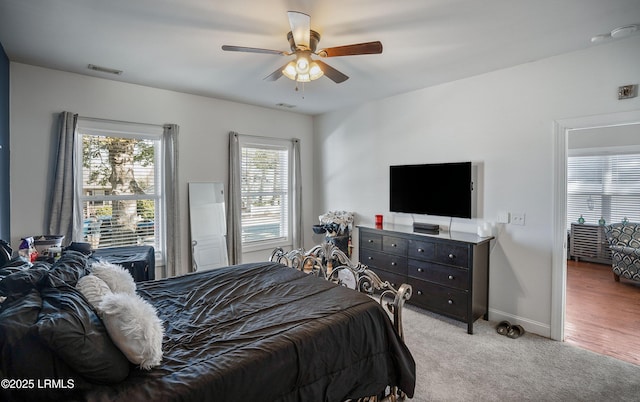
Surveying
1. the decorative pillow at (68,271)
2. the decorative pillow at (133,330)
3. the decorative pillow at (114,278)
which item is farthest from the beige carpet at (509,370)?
the decorative pillow at (68,271)

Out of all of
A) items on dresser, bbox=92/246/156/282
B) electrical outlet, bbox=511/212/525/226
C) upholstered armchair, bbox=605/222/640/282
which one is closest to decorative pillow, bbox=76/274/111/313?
items on dresser, bbox=92/246/156/282

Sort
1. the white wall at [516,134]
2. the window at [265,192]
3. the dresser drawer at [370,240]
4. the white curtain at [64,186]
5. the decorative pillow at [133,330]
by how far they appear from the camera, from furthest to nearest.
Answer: the window at [265,192], the dresser drawer at [370,240], the white curtain at [64,186], the white wall at [516,134], the decorative pillow at [133,330]

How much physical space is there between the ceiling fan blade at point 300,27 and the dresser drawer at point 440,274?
256cm

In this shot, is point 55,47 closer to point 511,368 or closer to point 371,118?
point 371,118

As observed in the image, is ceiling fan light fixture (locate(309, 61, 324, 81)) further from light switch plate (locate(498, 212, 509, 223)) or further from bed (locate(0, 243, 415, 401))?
light switch plate (locate(498, 212, 509, 223))

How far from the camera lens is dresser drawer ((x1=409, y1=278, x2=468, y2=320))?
316 cm

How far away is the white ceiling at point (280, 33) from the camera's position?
2154 mm

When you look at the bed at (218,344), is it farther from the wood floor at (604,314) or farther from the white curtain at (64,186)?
the wood floor at (604,314)

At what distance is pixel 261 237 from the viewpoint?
5.07 m

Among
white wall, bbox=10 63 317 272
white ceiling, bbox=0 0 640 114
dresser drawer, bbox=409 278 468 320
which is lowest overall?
dresser drawer, bbox=409 278 468 320

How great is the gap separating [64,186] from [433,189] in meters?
4.17

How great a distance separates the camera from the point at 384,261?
12.7 ft

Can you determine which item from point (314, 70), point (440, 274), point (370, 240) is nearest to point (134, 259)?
point (314, 70)

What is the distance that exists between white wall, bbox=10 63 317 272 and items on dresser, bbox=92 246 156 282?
0.88 meters
